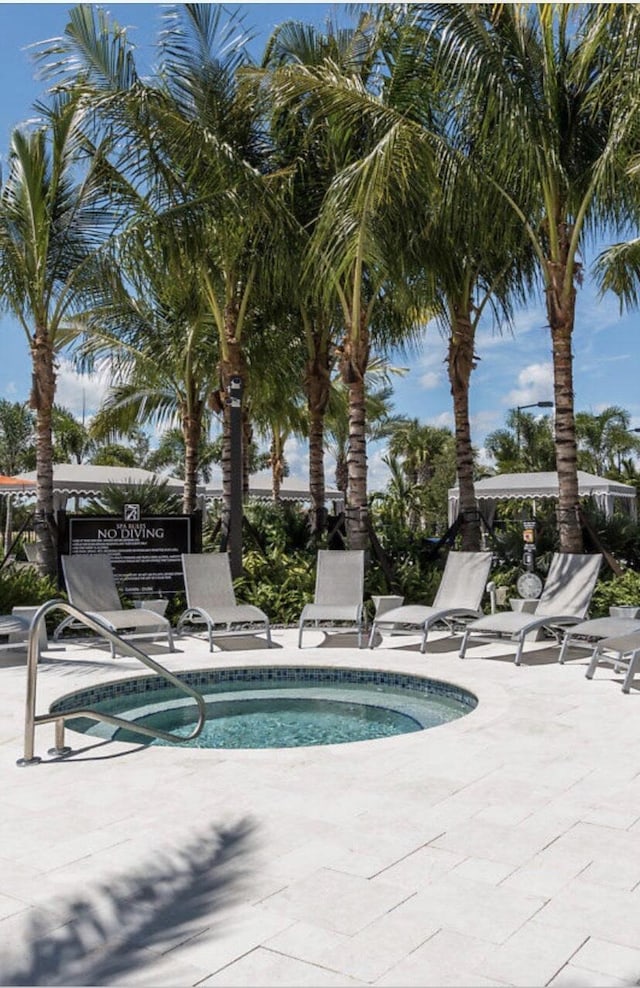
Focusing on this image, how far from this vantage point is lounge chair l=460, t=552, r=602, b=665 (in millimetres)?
8859

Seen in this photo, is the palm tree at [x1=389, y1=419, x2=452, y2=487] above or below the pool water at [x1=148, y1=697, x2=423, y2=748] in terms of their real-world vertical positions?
above

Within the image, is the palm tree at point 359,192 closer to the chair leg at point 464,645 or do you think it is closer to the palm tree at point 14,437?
the chair leg at point 464,645

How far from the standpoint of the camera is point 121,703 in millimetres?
7953

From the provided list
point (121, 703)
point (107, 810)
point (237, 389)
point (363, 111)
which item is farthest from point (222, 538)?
point (107, 810)

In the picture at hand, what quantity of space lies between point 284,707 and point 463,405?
7.93 m

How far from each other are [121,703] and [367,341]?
741cm

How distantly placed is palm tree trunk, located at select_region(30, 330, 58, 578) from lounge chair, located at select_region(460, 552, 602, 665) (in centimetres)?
665

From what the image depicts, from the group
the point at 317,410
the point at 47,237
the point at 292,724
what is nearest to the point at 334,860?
the point at 292,724

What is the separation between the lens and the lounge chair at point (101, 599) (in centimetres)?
964

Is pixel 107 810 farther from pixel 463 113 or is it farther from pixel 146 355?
pixel 146 355

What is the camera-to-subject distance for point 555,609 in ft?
31.2

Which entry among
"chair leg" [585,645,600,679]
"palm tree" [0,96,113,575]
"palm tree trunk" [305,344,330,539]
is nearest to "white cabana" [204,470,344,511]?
"palm tree trunk" [305,344,330,539]

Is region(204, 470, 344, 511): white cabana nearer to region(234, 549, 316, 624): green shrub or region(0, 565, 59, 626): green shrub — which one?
region(234, 549, 316, 624): green shrub

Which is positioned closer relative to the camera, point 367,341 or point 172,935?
point 172,935
